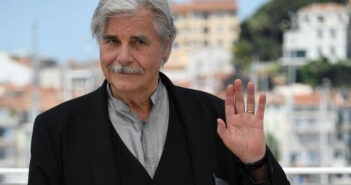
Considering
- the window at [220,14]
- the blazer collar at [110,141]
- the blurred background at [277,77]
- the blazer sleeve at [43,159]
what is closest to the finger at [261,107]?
the blazer collar at [110,141]

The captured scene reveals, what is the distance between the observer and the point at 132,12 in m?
1.67

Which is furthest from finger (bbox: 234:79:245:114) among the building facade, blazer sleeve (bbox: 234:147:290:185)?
the building facade

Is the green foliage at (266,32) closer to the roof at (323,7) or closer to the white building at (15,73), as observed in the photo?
the roof at (323,7)

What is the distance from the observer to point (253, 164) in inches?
66.5

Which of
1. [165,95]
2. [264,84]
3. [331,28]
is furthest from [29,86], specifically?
[165,95]

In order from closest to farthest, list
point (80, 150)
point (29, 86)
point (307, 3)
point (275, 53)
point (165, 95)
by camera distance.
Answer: point (80, 150) → point (165, 95) → point (29, 86) → point (275, 53) → point (307, 3)

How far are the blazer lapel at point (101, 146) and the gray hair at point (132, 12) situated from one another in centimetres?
15

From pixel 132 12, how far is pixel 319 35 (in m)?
73.6

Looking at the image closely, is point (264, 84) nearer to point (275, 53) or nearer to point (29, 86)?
point (275, 53)

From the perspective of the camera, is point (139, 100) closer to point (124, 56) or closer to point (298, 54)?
point (124, 56)

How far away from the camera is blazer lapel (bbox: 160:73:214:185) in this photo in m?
1.68

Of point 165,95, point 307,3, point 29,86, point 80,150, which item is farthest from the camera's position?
point 307,3

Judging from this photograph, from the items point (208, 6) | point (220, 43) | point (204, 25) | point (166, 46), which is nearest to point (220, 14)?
point (208, 6)

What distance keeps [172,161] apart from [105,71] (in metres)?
0.23
